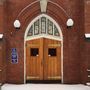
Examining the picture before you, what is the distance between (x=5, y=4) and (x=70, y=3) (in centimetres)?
322

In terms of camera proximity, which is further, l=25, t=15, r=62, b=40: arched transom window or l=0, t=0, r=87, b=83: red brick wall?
l=25, t=15, r=62, b=40: arched transom window

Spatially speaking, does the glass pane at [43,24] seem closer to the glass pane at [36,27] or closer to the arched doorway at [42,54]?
the arched doorway at [42,54]

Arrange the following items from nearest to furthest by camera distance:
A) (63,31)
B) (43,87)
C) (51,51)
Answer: (43,87)
(63,31)
(51,51)

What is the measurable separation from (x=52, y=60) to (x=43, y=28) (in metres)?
1.67

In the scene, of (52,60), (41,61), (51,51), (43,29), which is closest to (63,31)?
(43,29)

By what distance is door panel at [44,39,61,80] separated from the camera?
20.1 meters

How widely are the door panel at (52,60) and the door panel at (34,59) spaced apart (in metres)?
0.26

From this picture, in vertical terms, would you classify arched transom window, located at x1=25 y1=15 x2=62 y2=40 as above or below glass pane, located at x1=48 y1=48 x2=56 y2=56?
above

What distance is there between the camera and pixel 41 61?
2009 cm

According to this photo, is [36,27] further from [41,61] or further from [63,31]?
[41,61]

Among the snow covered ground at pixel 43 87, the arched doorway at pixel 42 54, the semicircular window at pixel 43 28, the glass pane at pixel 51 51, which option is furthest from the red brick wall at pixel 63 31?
the snow covered ground at pixel 43 87

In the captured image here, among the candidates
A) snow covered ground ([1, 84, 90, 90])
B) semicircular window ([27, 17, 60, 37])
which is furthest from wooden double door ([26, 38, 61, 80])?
snow covered ground ([1, 84, 90, 90])

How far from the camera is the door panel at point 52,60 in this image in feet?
65.9

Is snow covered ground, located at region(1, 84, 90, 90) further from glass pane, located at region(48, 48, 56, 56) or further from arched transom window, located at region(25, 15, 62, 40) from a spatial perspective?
arched transom window, located at region(25, 15, 62, 40)
